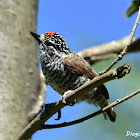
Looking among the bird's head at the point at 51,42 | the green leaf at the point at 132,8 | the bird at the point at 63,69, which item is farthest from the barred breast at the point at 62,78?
the green leaf at the point at 132,8

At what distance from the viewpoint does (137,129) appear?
5.12m

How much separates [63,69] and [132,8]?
1398mm

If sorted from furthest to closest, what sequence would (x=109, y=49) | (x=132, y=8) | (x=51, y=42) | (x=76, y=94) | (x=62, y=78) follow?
(x=109, y=49) → (x=132, y=8) → (x=51, y=42) → (x=62, y=78) → (x=76, y=94)

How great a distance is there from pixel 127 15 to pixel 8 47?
170 centimetres

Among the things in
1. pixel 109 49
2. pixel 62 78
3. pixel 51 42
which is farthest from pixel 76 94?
pixel 109 49

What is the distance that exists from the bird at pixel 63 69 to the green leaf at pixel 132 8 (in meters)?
1.03

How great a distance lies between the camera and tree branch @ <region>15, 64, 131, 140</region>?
206 centimetres

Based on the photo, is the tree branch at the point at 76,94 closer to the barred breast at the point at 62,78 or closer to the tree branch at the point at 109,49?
the barred breast at the point at 62,78

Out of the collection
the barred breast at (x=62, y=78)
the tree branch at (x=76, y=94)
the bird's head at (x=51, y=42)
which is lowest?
the tree branch at (x=76, y=94)

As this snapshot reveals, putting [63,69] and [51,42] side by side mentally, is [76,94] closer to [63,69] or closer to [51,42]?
[63,69]

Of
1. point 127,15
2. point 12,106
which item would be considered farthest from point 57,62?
point 127,15

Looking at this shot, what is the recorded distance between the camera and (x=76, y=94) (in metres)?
2.31

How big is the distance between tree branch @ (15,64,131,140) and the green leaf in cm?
194

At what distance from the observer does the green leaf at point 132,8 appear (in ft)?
12.5
